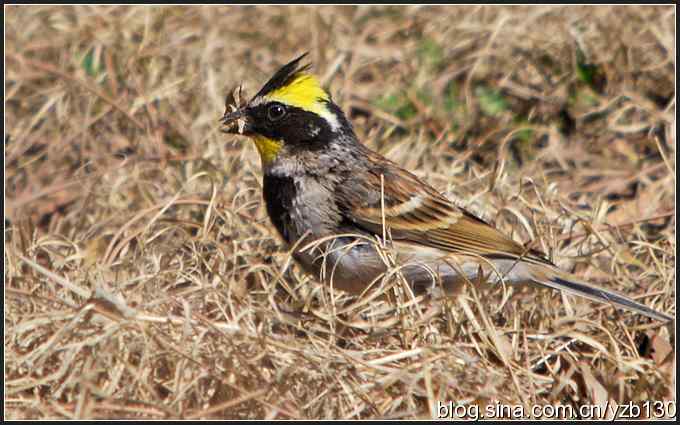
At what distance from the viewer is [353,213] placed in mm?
4660

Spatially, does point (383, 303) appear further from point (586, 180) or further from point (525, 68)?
point (525, 68)

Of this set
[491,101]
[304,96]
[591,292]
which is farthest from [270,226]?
[491,101]

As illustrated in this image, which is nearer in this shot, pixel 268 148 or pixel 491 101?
pixel 268 148

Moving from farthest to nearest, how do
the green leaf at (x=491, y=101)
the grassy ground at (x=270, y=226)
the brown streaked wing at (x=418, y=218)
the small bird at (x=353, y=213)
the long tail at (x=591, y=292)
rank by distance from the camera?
1. the green leaf at (x=491, y=101)
2. the brown streaked wing at (x=418, y=218)
3. the small bird at (x=353, y=213)
4. the long tail at (x=591, y=292)
5. the grassy ground at (x=270, y=226)

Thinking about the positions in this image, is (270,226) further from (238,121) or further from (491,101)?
(491,101)

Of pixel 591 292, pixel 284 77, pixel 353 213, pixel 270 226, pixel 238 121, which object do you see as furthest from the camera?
pixel 270 226

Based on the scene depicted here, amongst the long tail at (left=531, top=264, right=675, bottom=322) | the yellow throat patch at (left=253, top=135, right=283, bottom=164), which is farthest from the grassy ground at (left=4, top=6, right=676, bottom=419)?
the yellow throat patch at (left=253, top=135, right=283, bottom=164)

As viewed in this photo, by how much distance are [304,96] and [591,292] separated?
1.69 m

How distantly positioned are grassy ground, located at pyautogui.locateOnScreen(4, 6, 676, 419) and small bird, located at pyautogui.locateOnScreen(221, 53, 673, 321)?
17 cm

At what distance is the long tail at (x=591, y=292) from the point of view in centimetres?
434

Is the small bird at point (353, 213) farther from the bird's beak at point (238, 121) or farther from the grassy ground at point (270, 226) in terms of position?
the grassy ground at point (270, 226)

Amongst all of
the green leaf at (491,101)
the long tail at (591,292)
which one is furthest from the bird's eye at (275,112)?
the green leaf at (491,101)

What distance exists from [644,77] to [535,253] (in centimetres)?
277

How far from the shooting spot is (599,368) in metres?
→ 4.16
